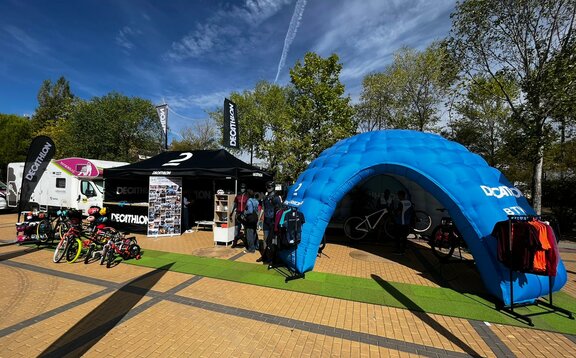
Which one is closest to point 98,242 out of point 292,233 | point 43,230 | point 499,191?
point 43,230

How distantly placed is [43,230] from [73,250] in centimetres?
251

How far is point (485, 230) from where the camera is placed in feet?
16.7

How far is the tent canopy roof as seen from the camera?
9984mm

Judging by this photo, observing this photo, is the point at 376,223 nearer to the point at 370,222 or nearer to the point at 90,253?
the point at 370,222

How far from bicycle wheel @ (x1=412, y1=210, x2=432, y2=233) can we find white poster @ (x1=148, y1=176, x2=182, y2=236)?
9.16 meters

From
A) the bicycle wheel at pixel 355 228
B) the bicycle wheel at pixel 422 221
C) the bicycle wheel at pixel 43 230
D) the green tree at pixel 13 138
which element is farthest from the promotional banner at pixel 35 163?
the green tree at pixel 13 138

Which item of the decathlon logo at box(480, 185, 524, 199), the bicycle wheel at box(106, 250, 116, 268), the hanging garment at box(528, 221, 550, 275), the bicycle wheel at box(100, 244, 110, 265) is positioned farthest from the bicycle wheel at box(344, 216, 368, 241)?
the bicycle wheel at box(100, 244, 110, 265)

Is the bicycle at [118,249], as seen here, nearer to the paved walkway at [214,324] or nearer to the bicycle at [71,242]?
the paved walkway at [214,324]

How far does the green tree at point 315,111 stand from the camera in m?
21.1

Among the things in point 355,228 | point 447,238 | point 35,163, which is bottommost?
point 355,228

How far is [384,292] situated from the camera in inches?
215

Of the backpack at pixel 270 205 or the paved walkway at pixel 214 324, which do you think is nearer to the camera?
the paved walkway at pixel 214 324

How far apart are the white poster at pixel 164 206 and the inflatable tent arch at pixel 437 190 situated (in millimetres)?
5340

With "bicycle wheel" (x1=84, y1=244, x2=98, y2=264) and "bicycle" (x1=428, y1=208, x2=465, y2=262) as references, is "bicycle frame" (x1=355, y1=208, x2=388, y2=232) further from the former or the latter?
"bicycle wheel" (x1=84, y1=244, x2=98, y2=264)
